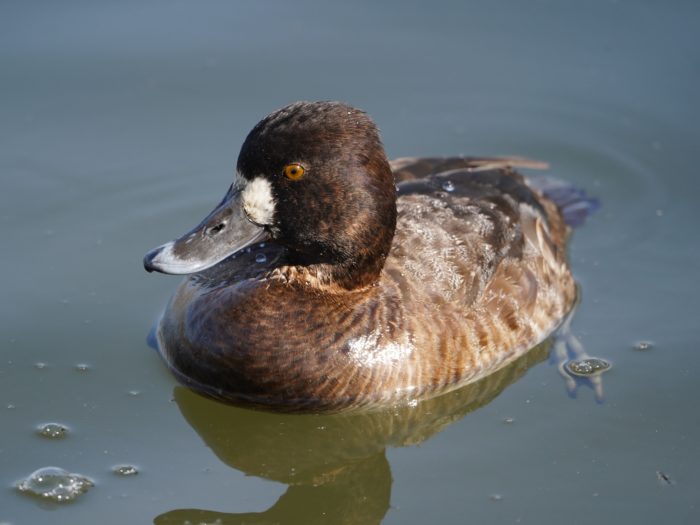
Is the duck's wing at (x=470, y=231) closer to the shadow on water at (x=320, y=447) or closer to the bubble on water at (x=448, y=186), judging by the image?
the bubble on water at (x=448, y=186)

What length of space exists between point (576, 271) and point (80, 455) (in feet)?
10.3

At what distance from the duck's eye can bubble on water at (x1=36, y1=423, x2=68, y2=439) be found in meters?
1.62

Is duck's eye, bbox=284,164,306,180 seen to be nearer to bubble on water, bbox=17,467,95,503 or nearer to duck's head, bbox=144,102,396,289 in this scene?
duck's head, bbox=144,102,396,289

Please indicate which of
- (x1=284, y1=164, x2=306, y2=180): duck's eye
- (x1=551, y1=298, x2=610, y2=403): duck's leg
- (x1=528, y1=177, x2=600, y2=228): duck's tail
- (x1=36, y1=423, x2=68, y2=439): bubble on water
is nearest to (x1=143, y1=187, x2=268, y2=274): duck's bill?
(x1=284, y1=164, x2=306, y2=180): duck's eye

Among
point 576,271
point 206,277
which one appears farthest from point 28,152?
point 576,271

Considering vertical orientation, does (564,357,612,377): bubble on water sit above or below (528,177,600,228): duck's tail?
below

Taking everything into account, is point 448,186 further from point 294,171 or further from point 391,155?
point 391,155

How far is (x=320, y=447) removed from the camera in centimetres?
603

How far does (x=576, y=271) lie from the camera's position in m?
7.43

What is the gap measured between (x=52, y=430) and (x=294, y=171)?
5.56 feet

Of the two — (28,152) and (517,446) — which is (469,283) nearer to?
(517,446)

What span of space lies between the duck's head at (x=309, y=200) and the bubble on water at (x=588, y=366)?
1.24 meters

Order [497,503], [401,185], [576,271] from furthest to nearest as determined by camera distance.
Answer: [576,271], [401,185], [497,503]

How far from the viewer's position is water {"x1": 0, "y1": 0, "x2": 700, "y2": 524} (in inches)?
226
